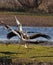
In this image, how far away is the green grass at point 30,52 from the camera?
64.8 ft

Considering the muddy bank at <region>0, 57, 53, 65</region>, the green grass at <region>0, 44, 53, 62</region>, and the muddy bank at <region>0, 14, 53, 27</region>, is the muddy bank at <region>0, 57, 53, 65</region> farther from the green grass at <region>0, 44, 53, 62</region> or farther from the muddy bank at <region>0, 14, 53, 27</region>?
the muddy bank at <region>0, 14, 53, 27</region>

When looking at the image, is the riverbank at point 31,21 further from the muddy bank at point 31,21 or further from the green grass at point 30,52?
the green grass at point 30,52

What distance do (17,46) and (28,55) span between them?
3.42 m

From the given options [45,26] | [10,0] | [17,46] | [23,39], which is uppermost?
[23,39]

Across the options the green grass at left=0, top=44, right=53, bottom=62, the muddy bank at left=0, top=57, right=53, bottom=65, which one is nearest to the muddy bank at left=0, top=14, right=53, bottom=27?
the green grass at left=0, top=44, right=53, bottom=62

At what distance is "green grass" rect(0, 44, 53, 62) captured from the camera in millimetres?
19766

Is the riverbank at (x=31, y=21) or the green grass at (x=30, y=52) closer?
the green grass at (x=30, y=52)

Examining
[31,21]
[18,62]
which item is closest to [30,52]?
[18,62]

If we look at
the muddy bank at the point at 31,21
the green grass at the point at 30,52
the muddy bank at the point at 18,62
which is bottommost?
the muddy bank at the point at 31,21

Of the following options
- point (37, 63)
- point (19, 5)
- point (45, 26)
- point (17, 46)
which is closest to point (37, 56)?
point (37, 63)

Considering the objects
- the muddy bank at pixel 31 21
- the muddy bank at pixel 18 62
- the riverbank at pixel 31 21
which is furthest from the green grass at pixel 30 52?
the muddy bank at pixel 31 21

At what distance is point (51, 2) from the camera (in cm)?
5794

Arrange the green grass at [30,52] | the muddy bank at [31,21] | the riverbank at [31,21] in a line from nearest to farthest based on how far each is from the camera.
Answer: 1. the green grass at [30,52]
2. the riverbank at [31,21]
3. the muddy bank at [31,21]

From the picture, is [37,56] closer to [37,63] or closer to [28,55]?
[28,55]
